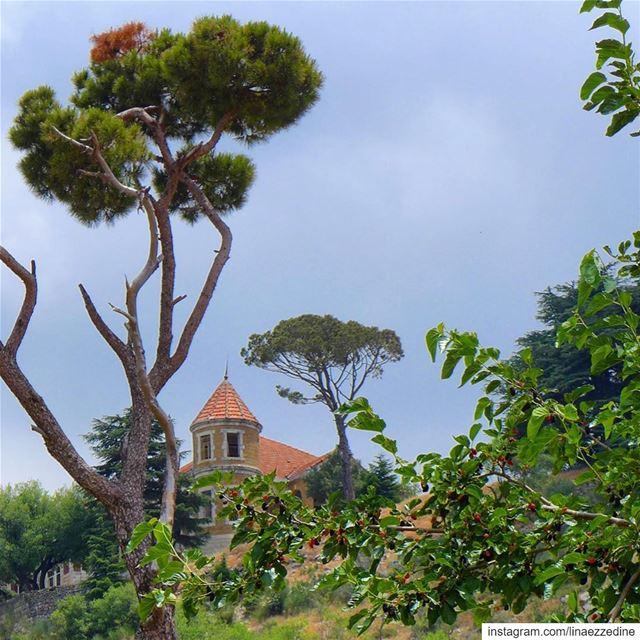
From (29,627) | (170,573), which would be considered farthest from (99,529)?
(170,573)

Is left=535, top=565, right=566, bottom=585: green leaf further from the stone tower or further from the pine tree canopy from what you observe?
the stone tower

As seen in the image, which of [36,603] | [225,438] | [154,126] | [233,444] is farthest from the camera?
[233,444]

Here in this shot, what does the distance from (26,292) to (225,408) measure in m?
20.4

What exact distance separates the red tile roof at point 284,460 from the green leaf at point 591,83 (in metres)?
27.5

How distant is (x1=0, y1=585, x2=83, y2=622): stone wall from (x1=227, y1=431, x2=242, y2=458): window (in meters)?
6.19

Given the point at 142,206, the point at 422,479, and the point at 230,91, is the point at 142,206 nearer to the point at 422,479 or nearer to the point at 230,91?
the point at 230,91

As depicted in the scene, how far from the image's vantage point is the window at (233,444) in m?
28.3

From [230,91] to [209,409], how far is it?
18.8 m

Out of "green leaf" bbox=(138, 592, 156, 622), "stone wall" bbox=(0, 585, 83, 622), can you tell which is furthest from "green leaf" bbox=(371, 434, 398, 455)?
"stone wall" bbox=(0, 585, 83, 622)

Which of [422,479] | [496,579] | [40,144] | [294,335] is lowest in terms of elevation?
[496,579]

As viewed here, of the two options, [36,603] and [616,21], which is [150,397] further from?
[36,603]

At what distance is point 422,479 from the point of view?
8.35 feet

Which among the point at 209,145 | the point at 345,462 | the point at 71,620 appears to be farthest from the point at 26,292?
the point at 345,462

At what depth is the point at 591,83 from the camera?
Answer: 7.76 ft
